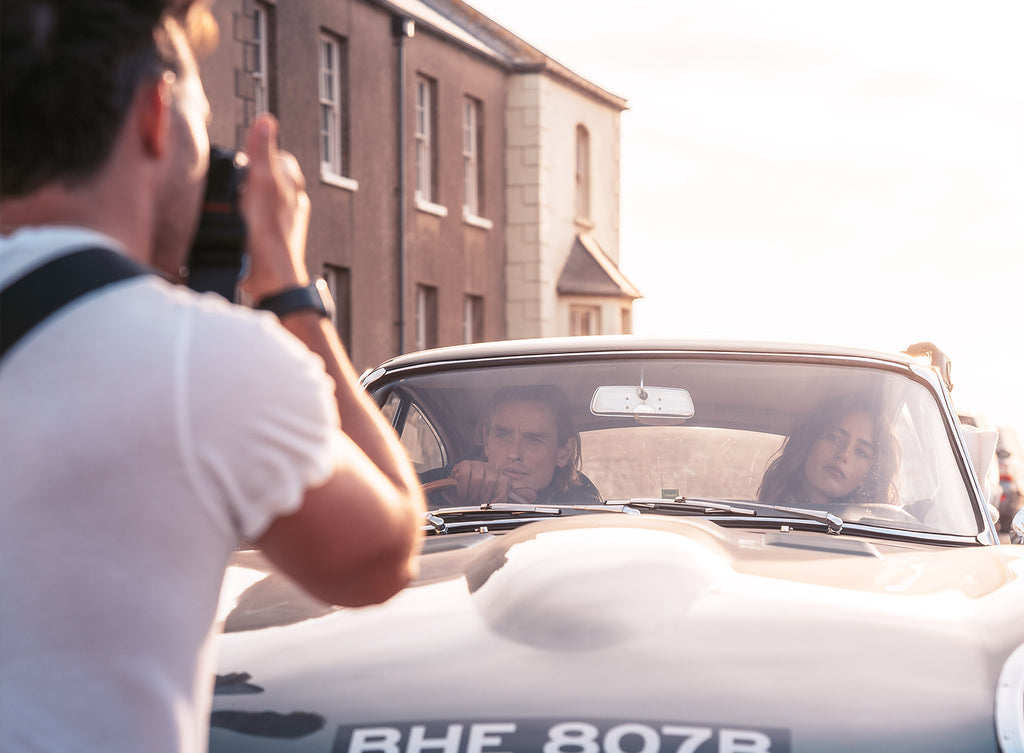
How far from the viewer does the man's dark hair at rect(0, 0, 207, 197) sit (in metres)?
1.42

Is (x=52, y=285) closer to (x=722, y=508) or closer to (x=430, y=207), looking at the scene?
(x=722, y=508)

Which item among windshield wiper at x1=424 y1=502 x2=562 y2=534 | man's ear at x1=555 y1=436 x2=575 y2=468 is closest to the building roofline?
man's ear at x1=555 y1=436 x2=575 y2=468

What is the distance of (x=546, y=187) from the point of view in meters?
31.8

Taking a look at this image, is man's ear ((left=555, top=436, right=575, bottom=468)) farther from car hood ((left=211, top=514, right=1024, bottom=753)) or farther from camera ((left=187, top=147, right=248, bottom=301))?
camera ((left=187, top=147, right=248, bottom=301))

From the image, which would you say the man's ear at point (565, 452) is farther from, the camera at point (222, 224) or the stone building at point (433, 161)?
the stone building at point (433, 161)

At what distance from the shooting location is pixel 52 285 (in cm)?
139

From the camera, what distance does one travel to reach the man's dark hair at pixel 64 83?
1422 mm

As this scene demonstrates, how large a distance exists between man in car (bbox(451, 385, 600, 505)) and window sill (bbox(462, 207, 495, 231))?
2550cm

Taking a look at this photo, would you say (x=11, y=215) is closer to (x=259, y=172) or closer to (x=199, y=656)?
(x=259, y=172)

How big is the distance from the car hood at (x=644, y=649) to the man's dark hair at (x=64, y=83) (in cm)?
110

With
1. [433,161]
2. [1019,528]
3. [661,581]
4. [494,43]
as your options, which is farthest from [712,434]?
[494,43]

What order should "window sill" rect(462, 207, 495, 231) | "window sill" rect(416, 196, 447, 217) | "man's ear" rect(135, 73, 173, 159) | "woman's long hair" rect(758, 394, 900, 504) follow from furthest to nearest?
1. "window sill" rect(462, 207, 495, 231)
2. "window sill" rect(416, 196, 447, 217)
3. "woman's long hair" rect(758, 394, 900, 504)
4. "man's ear" rect(135, 73, 173, 159)

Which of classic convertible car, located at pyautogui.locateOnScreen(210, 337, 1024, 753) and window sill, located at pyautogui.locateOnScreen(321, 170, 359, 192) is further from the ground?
window sill, located at pyautogui.locateOnScreen(321, 170, 359, 192)

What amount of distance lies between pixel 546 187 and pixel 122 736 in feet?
101
